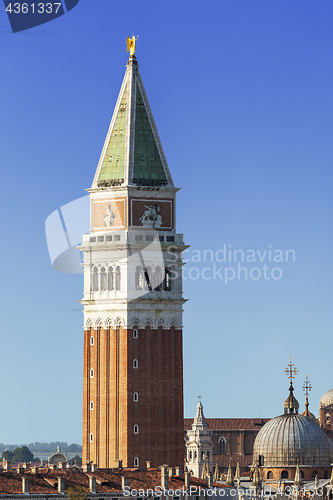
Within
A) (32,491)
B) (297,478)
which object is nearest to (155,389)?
(297,478)

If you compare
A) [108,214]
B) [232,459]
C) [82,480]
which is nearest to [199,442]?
[232,459]

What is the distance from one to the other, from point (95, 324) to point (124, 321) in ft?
7.20

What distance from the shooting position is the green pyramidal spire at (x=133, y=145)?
109062 mm

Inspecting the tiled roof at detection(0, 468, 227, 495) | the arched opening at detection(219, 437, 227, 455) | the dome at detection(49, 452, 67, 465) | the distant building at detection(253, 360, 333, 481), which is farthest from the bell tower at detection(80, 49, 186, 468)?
the arched opening at detection(219, 437, 227, 455)

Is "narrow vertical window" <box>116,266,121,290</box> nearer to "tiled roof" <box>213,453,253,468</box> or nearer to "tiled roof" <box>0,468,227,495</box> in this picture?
"tiled roof" <box>0,468,227,495</box>

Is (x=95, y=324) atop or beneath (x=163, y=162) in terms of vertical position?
beneath

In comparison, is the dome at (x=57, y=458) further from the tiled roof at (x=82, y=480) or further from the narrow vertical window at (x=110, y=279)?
the tiled roof at (x=82, y=480)

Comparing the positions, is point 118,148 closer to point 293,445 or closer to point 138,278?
point 138,278

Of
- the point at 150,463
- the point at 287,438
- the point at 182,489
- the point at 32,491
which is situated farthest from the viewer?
the point at 287,438

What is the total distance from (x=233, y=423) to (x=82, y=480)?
93737 millimetres

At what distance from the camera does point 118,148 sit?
109 m

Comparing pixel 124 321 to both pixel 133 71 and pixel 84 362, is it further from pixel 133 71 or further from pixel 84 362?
pixel 133 71

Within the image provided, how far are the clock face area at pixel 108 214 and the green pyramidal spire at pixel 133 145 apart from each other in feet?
3.67

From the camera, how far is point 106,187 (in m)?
109
